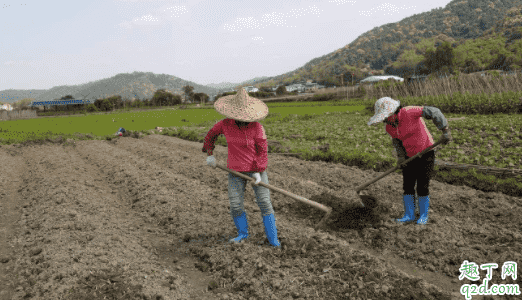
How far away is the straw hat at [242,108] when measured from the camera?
11.9 ft

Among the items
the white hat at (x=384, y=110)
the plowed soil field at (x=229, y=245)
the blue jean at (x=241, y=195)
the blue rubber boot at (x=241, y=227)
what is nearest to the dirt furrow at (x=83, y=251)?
the plowed soil field at (x=229, y=245)

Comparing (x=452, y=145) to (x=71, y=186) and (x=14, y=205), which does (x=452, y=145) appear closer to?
(x=71, y=186)

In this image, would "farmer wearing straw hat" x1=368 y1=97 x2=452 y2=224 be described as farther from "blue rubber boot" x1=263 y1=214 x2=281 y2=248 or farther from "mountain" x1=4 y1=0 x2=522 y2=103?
"mountain" x1=4 y1=0 x2=522 y2=103

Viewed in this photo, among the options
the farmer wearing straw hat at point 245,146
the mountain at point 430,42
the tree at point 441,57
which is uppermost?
the mountain at point 430,42

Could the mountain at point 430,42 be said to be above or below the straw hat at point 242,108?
above

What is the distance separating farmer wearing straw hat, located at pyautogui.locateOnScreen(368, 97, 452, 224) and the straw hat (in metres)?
1.58

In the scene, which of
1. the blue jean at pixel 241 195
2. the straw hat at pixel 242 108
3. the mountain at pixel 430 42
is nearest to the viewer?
the straw hat at pixel 242 108

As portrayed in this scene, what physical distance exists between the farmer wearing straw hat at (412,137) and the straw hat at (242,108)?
1.58m

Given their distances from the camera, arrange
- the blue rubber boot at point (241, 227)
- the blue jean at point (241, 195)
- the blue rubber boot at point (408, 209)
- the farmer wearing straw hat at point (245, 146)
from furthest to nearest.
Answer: the blue rubber boot at point (408, 209)
the blue rubber boot at point (241, 227)
the blue jean at point (241, 195)
the farmer wearing straw hat at point (245, 146)

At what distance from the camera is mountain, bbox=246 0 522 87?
68375mm

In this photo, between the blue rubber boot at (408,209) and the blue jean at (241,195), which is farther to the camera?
the blue rubber boot at (408,209)

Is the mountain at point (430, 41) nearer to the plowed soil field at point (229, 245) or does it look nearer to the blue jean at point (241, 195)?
the plowed soil field at point (229, 245)

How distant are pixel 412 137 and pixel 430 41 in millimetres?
125177

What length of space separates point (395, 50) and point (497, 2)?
43.7 metres
